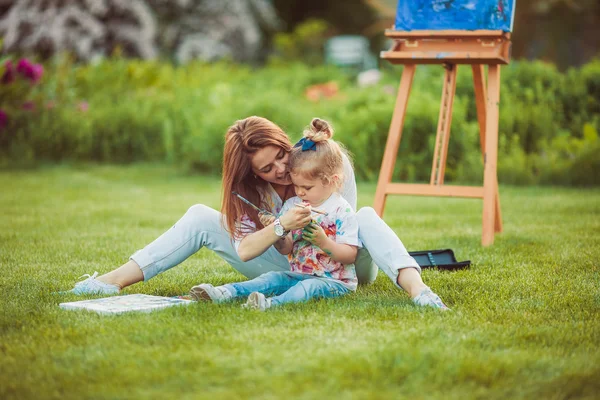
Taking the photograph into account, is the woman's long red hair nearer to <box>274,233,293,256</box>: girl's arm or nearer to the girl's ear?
<box>274,233,293,256</box>: girl's arm

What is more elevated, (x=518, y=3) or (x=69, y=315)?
(x=518, y=3)

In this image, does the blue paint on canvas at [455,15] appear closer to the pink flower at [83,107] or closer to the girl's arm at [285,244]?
the girl's arm at [285,244]

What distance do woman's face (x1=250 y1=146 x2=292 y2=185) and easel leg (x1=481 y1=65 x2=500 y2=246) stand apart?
1.80 metres

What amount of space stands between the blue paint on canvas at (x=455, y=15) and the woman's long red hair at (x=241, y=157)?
1808 mm

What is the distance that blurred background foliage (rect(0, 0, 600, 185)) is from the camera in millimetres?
7598

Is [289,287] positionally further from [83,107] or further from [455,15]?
[83,107]

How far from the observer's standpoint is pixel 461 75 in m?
8.02

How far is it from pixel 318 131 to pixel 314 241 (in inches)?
18.8

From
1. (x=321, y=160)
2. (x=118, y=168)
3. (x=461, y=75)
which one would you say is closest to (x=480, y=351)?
(x=321, y=160)

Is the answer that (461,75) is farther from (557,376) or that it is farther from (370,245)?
(557,376)

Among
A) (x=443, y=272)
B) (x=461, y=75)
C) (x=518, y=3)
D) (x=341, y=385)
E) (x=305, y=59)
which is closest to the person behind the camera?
(x=341, y=385)

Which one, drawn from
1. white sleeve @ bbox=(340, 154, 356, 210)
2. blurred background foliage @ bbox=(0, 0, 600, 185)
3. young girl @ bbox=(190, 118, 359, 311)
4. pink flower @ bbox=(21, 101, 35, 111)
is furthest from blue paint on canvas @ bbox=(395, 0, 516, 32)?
pink flower @ bbox=(21, 101, 35, 111)

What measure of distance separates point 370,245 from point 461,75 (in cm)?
502

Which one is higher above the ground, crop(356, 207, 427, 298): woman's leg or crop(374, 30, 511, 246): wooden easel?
crop(374, 30, 511, 246): wooden easel
